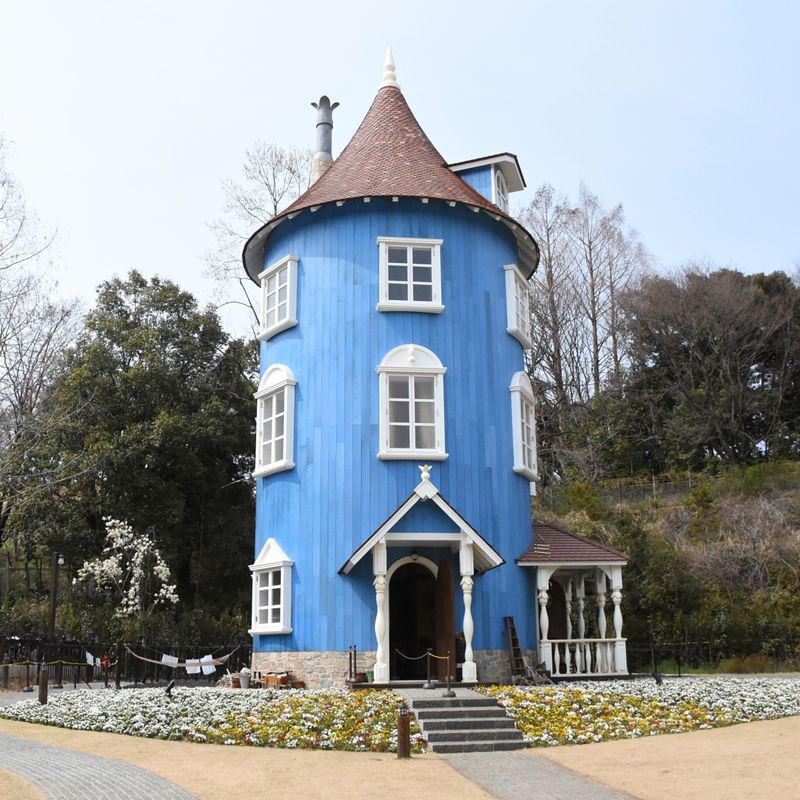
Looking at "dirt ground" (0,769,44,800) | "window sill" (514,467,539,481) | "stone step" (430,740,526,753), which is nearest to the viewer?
"dirt ground" (0,769,44,800)

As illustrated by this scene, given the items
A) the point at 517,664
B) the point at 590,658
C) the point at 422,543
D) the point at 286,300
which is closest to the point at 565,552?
the point at 590,658

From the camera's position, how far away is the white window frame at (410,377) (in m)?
19.3

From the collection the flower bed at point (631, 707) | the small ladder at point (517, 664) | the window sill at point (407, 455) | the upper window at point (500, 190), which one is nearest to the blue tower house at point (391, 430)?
the window sill at point (407, 455)

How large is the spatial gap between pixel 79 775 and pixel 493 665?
10.0 meters

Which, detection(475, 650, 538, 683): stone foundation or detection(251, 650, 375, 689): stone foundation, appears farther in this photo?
detection(475, 650, 538, 683): stone foundation

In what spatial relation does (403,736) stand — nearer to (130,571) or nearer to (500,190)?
(500,190)

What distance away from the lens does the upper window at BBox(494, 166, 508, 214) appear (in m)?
23.8

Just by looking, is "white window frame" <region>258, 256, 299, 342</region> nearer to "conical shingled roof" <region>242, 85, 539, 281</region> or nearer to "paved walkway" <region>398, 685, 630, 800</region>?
"conical shingled roof" <region>242, 85, 539, 281</region>

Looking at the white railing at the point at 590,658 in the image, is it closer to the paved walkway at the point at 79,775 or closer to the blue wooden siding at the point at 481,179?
the paved walkway at the point at 79,775

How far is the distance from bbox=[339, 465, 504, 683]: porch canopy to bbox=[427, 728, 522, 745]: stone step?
13.8ft

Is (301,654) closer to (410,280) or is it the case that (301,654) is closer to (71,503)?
(410,280)

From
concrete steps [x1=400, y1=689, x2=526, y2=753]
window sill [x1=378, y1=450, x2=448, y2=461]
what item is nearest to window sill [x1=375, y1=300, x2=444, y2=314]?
window sill [x1=378, y1=450, x2=448, y2=461]

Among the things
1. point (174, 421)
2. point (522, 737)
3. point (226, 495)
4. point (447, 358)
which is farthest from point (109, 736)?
Result: point (226, 495)

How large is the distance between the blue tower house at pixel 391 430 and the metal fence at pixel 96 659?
4.36 m
